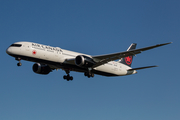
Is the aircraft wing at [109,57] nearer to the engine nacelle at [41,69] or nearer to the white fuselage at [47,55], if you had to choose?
the white fuselage at [47,55]

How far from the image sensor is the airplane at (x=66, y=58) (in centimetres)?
3775

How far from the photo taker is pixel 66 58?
4088cm

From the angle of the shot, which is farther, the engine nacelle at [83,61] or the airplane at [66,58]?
the engine nacelle at [83,61]

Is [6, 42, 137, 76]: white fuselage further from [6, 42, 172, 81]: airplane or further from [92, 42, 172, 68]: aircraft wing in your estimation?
[92, 42, 172, 68]: aircraft wing

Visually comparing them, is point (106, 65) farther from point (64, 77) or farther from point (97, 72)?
point (64, 77)

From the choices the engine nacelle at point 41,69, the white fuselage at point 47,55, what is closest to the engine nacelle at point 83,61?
the white fuselage at point 47,55

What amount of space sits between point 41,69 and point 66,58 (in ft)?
25.8

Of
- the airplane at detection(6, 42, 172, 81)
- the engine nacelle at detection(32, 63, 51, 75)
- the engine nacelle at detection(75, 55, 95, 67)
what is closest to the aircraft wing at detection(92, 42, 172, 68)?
the airplane at detection(6, 42, 172, 81)

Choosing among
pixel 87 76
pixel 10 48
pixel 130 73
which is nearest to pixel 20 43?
pixel 10 48

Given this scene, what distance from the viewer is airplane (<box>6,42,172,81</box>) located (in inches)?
1486

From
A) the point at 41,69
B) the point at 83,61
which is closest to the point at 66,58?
the point at 83,61

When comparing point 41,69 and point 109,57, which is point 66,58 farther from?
point 41,69

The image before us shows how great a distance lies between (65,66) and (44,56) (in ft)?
14.0

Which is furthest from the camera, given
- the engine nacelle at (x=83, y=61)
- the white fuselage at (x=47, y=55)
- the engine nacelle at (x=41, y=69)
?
the engine nacelle at (x=41, y=69)
